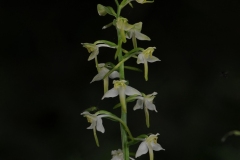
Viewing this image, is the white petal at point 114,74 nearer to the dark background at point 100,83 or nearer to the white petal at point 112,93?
the white petal at point 112,93

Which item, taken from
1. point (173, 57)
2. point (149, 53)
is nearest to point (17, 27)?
point (173, 57)

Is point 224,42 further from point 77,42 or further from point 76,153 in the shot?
point 76,153

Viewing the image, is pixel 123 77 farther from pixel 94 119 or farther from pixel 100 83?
pixel 100 83

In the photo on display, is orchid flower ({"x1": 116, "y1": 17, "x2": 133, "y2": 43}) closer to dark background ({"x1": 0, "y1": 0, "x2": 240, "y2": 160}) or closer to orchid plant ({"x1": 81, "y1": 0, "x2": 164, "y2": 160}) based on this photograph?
orchid plant ({"x1": 81, "y1": 0, "x2": 164, "y2": 160})

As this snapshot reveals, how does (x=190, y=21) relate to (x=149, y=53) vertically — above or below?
above

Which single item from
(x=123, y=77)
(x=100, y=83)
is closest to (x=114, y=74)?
(x=123, y=77)

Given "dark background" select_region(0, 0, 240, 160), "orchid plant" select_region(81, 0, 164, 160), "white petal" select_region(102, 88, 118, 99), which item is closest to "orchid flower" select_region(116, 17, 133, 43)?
"orchid plant" select_region(81, 0, 164, 160)

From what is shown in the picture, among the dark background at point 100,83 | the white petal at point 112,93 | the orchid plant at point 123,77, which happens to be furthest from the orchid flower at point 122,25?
the dark background at point 100,83

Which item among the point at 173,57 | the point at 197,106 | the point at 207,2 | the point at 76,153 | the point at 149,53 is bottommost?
the point at 149,53
